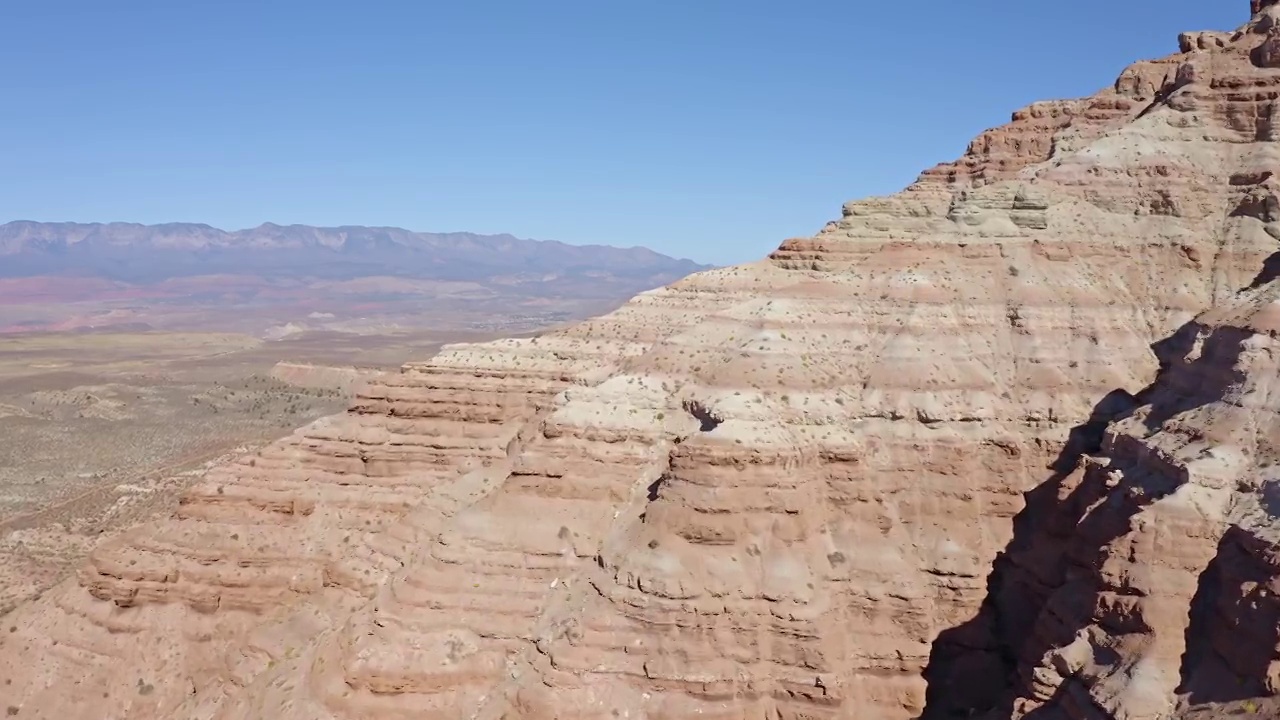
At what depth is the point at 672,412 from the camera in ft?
121

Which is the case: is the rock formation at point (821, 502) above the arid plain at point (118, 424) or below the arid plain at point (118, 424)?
above

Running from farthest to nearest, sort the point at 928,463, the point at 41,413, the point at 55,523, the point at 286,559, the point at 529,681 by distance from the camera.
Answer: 1. the point at 41,413
2. the point at 55,523
3. the point at 286,559
4. the point at 928,463
5. the point at 529,681

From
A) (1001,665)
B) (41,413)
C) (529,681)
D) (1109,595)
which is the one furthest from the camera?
(41,413)

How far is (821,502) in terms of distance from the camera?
3388cm

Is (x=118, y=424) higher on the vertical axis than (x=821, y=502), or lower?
lower

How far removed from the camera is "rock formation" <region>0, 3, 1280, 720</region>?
27188 millimetres

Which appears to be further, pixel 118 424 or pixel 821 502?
pixel 118 424

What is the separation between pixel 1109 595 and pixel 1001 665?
7.71m

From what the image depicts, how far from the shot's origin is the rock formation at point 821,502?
27.2 m

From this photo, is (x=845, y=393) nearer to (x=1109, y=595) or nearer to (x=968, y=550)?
(x=968, y=550)

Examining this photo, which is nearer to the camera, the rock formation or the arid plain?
the rock formation

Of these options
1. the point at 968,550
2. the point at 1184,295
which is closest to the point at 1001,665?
the point at 968,550

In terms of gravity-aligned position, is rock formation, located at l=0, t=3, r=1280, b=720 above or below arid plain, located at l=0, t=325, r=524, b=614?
above

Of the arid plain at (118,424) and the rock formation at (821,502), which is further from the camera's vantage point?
the arid plain at (118,424)
